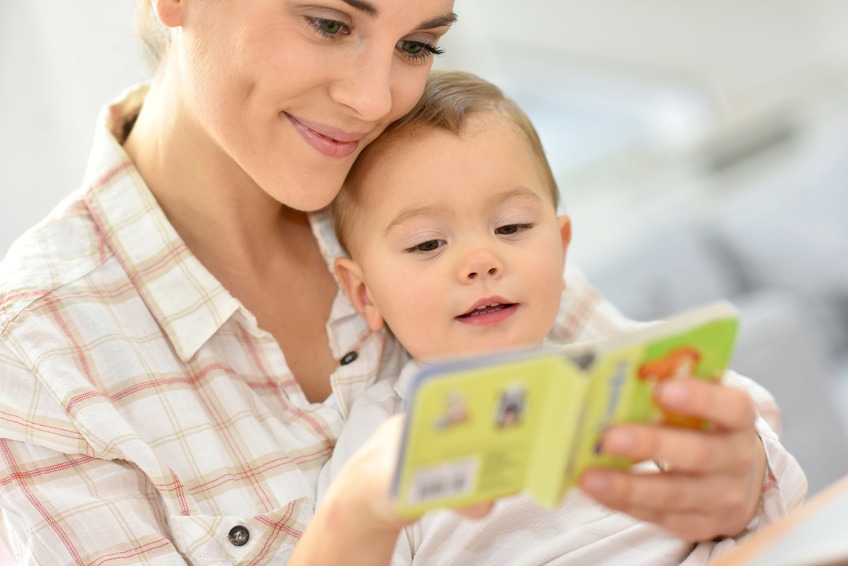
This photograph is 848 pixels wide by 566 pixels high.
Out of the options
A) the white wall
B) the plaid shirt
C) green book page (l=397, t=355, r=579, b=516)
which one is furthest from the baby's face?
the white wall

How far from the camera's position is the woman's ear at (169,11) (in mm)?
1591

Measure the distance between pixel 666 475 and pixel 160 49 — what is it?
3.82 feet

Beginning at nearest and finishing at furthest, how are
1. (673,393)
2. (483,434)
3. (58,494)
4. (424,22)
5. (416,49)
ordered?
1. (483,434)
2. (673,393)
3. (58,494)
4. (424,22)
5. (416,49)

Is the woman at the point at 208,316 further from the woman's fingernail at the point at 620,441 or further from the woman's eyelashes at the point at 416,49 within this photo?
the woman's fingernail at the point at 620,441

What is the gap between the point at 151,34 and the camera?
181 cm

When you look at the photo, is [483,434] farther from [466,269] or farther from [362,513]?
[466,269]

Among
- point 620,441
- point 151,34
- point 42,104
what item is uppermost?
point 151,34

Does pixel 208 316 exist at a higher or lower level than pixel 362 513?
lower

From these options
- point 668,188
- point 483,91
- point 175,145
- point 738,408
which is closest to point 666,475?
point 738,408

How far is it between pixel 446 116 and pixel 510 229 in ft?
0.71

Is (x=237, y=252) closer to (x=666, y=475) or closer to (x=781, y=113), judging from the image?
(x=666, y=475)

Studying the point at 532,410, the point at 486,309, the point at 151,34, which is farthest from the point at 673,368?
the point at 151,34

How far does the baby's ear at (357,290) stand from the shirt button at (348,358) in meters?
0.06

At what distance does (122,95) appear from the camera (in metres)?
1.95
